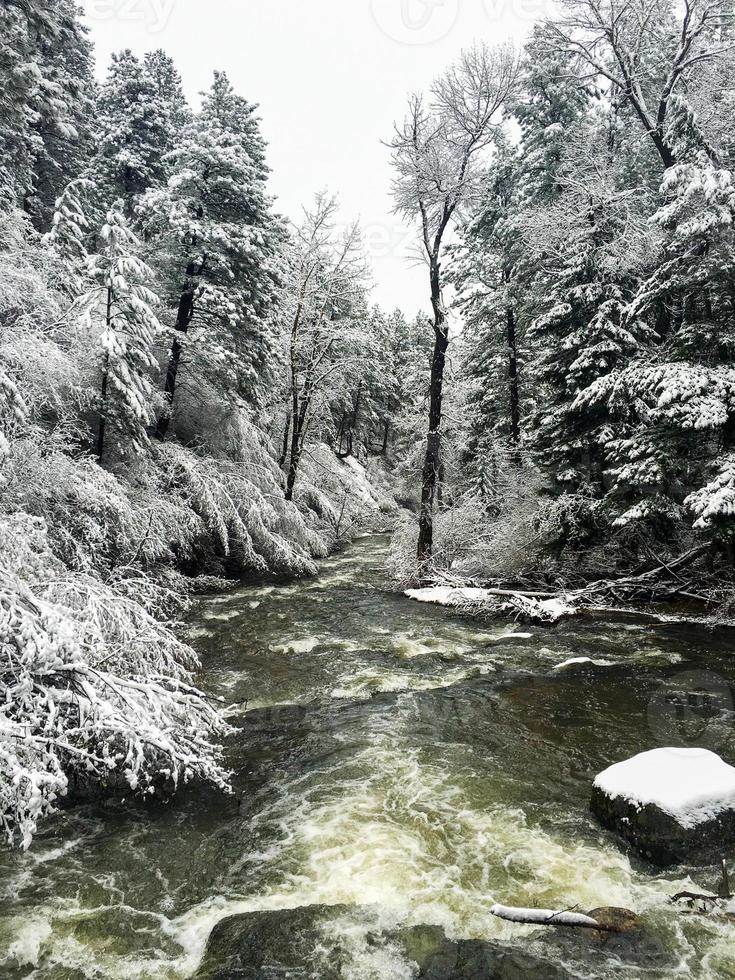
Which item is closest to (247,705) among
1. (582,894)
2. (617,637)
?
(582,894)

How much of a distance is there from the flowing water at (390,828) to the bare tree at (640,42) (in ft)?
43.8

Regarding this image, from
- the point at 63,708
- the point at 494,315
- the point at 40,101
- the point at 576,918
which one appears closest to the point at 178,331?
the point at 40,101

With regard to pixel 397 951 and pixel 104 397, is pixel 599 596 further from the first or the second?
pixel 104 397

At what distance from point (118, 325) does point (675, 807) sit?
508 inches

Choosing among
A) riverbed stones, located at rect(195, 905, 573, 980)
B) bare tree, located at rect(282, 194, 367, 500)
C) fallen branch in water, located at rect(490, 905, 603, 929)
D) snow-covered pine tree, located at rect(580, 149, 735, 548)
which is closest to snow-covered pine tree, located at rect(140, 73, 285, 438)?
bare tree, located at rect(282, 194, 367, 500)

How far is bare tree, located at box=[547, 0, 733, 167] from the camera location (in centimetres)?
1303

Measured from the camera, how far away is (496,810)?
5.08 meters

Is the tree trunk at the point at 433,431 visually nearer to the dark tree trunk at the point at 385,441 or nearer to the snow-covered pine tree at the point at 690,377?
the snow-covered pine tree at the point at 690,377

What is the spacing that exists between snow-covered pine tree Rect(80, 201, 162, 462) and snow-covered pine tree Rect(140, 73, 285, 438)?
328 centimetres

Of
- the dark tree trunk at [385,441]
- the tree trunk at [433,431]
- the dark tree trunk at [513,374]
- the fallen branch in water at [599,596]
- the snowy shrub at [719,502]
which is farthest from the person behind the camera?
the dark tree trunk at [385,441]

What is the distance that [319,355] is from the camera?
20594 mm

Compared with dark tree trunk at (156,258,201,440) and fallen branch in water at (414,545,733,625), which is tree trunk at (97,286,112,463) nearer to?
dark tree trunk at (156,258,201,440)

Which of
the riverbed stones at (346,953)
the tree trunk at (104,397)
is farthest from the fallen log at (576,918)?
the tree trunk at (104,397)

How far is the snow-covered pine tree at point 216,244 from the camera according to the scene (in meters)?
16.4
